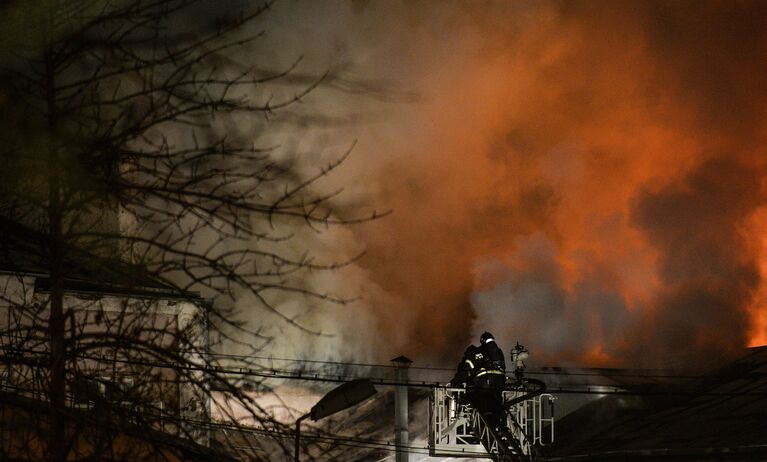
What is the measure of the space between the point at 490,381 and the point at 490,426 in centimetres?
70

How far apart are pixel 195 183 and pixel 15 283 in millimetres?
10503

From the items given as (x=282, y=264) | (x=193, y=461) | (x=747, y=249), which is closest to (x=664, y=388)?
(x=747, y=249)

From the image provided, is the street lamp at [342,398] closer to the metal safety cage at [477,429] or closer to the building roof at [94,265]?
the building roof at [94,265]

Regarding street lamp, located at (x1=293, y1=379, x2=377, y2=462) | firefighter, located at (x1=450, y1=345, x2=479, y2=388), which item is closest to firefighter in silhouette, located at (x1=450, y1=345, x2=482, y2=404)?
firefighter, located at (x1=450, y1=345, x2=479, y2=388)

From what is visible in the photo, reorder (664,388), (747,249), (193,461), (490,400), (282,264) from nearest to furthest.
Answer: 1. (282,264)
2. (193,461)
3. (490,400)
4. (664,388)
5. (747,249)

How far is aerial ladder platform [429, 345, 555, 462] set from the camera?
14172 mm

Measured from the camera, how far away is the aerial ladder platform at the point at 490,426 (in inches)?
558

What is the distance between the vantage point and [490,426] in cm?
1430

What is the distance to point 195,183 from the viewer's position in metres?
5.88

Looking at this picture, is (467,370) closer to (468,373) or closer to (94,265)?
(468,373)

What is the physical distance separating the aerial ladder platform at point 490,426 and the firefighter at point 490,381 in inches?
4.0

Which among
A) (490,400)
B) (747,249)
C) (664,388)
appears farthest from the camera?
(747,249)

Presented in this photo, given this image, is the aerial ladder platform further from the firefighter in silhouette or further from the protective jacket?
the protective jacket

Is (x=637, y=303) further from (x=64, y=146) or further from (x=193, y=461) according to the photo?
(x=64, y=146)
